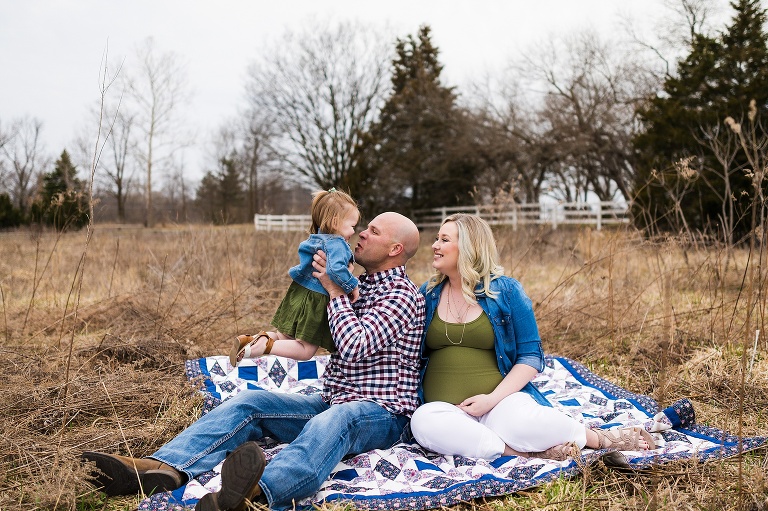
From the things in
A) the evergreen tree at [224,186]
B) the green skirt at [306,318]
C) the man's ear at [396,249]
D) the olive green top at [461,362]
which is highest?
the evergreen tree at [224,186]

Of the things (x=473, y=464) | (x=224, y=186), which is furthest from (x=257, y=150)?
(x=473, y=464)

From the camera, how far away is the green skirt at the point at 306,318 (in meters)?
2.84

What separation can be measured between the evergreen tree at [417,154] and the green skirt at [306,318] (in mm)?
18267

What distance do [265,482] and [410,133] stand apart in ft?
67.0

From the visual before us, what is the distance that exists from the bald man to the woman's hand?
23cm

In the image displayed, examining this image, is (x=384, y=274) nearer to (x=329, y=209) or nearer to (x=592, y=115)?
(x=329, y=209)

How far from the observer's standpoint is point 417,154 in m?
21.8

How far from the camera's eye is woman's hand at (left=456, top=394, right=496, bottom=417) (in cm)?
277

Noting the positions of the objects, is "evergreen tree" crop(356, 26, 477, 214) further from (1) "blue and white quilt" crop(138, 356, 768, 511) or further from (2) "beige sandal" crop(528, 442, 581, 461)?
(2) "beige sandal" crop(528, 442, 581, 461)

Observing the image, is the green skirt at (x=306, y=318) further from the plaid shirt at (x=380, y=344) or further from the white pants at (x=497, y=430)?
the white pants at (x=497, y=430)

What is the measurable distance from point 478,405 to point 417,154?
1946 centimetres

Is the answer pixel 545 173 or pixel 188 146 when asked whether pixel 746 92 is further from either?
pixel 188 146

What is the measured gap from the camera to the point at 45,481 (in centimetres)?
238

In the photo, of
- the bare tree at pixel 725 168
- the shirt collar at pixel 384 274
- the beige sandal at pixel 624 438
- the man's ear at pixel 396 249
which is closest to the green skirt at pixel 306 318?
the shirt collar at pixel 384 274
